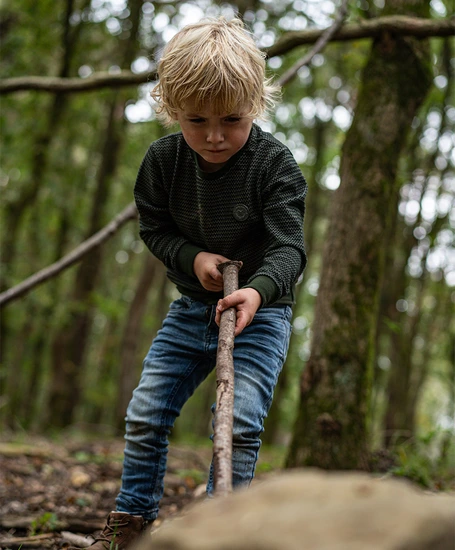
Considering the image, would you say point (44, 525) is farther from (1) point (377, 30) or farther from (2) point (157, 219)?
(1) point (377, 30)

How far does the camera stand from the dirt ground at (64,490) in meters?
3.16

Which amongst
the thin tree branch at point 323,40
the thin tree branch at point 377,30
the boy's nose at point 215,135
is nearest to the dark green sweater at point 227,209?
the boy's nose at point 215,135

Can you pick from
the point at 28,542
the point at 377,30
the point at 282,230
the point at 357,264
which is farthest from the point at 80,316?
the point at 282,230

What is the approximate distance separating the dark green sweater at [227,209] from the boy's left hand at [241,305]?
0.80ft

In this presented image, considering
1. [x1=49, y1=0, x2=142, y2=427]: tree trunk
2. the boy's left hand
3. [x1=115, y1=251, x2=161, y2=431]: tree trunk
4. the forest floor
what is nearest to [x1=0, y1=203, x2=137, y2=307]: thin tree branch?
the forest floor

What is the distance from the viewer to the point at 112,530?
2559 mm


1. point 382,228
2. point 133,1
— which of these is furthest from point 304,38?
point 133,1

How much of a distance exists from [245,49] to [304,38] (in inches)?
88.3

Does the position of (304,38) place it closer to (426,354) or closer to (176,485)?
(176,485)

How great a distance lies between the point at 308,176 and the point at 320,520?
37.0 ft

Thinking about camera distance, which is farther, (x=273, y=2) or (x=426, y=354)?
(x=426, y=354)

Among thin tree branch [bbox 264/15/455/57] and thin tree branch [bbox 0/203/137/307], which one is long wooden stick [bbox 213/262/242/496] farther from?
thin tree branch [bbox 264/15/455/57]

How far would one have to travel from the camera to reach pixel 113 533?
2527 mm

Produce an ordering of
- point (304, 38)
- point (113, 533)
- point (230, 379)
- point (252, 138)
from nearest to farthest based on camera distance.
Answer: point (230, 379) < point (113, 533) < point (252, 138) < point (304, 38)
